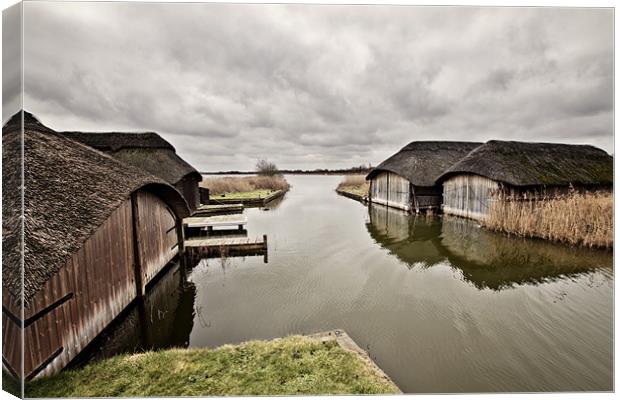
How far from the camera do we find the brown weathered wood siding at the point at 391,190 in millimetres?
16609

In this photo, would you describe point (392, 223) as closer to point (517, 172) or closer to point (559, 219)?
point (517, 172)

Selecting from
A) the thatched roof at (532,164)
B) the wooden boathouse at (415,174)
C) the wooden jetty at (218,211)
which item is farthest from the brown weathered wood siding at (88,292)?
the wooden boathouse at (415,174)

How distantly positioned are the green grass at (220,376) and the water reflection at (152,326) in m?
0.55

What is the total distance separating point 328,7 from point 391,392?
4304mm

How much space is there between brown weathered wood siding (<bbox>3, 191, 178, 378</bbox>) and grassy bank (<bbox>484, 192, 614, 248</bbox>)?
280 inches

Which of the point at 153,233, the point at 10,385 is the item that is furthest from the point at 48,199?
the point at 153,233

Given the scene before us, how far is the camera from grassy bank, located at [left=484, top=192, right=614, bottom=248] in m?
5.58

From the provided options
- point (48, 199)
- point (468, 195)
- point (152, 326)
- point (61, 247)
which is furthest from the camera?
point (468, 195)

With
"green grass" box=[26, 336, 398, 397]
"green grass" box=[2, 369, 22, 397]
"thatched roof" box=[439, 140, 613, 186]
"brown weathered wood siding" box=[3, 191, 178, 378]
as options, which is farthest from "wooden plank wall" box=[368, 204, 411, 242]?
"green grass" box=[2, 369, 22, 397]

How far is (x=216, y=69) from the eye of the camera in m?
4.14

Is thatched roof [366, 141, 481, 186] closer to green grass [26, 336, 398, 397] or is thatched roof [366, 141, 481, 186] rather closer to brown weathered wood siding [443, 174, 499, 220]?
brown weathered wood siding [443, 174, 499, 220]

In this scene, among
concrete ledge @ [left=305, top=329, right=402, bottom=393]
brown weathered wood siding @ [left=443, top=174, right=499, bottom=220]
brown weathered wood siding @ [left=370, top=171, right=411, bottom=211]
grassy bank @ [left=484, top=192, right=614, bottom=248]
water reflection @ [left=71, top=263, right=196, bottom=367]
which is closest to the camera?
concrete ledge @ [left=305, top=329, right=402, bottom=393]

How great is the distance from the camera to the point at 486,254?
25.6 feet

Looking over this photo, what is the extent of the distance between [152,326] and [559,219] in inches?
389
